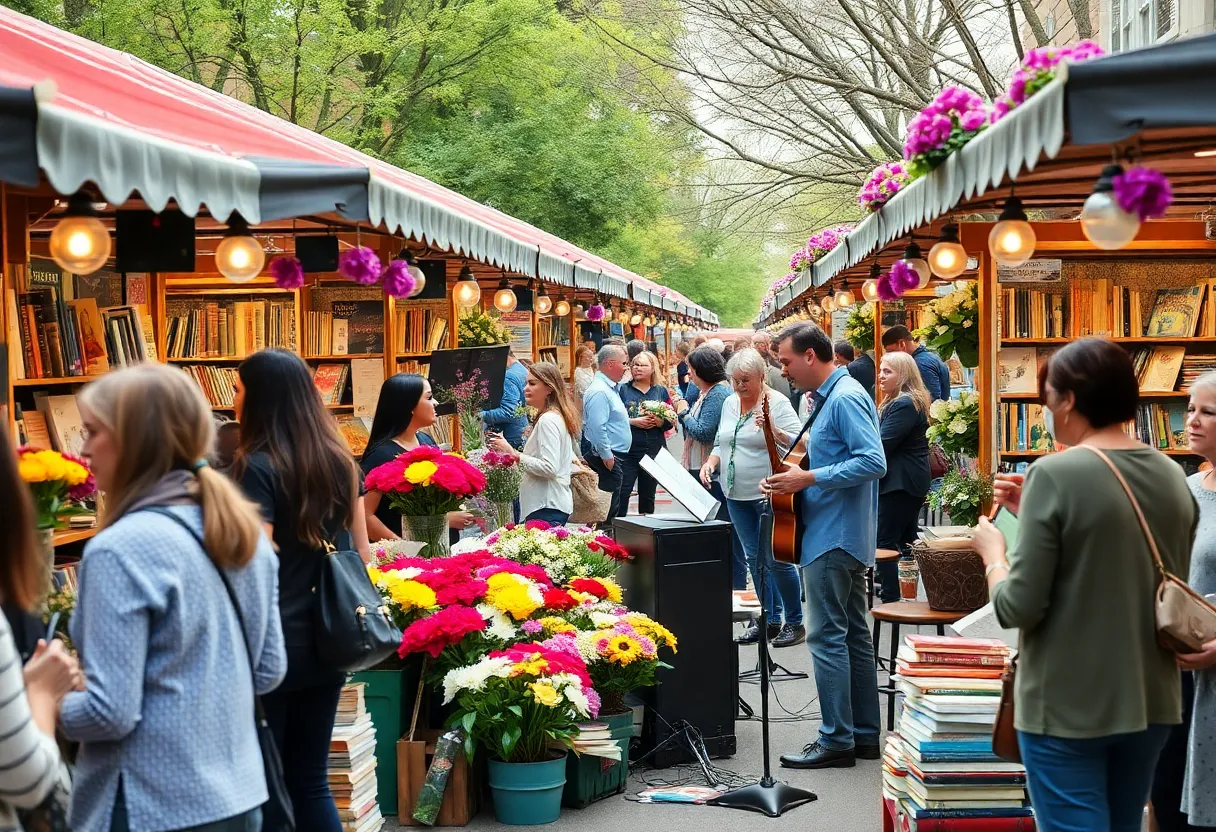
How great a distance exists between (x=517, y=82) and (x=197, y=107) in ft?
70.3

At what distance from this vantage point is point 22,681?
249 cm

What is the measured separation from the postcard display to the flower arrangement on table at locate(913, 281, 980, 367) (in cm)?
31

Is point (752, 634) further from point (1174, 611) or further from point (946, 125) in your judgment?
point (1174, 611)

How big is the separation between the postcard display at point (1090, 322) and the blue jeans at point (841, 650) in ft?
7.40

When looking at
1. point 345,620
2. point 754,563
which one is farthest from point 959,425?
point 345,620

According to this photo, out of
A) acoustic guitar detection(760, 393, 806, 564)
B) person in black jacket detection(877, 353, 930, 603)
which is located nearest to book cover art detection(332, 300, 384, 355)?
person in black jacket detection(877, 353, 930, 603)

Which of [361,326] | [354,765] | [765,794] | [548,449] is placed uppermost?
[361,326]

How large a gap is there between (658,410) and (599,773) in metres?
8.05

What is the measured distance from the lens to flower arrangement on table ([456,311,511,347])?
11.5m

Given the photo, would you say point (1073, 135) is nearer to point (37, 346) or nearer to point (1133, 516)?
point (1133, 516)

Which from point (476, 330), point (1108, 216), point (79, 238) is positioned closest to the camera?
point (1108, 216)

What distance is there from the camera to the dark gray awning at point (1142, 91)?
154 inches

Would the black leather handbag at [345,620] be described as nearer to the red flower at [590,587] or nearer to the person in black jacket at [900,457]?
the red flower at [590,587]

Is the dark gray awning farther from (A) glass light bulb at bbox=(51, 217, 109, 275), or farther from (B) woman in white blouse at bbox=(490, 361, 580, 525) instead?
(B) woman in white blouse at bbox=(490, 361, 580, 525)
